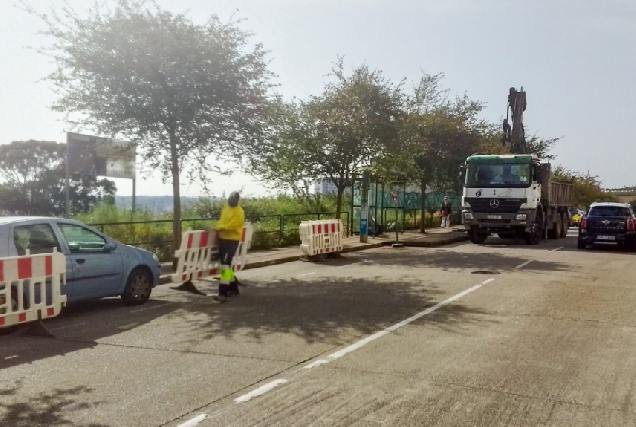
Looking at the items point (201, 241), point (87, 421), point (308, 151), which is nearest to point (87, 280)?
point (201, 241)

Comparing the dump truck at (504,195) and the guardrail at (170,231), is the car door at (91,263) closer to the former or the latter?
the guardrail at (170,231)

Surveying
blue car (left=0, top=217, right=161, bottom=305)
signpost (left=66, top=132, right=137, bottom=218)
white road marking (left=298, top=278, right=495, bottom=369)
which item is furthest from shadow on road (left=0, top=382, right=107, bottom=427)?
signpost (left=66, top=132, right=137, bottom=218)

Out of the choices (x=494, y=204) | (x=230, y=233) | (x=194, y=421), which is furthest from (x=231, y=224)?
(x=494, y=204)

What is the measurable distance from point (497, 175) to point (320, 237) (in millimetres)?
8853

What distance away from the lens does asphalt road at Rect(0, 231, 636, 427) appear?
18.0 ft

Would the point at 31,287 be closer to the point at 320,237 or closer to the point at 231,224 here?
the point at 231,224

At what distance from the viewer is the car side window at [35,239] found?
30.3 feet

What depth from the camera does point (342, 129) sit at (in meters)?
23.8

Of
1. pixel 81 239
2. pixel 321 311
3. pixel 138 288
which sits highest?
pixel 81 239

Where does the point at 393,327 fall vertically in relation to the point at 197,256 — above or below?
below

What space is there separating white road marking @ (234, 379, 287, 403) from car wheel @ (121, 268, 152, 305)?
533 cm

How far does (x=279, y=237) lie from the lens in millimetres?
23203

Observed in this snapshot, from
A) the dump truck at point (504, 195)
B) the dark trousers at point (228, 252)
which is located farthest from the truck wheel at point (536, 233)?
the dark trousers at point (228, 252)

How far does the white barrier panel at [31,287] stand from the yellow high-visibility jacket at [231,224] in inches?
127
